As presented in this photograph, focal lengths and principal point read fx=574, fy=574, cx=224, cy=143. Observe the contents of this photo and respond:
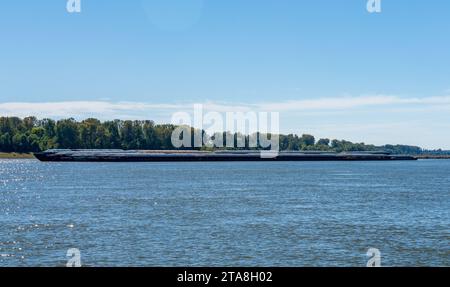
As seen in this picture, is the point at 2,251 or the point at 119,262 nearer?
the point at 119,262

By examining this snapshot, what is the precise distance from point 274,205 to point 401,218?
16394 millimetres

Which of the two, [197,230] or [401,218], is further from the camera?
[401,218]

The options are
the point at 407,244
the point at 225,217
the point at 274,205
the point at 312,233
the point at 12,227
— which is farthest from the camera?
the point at 274,205

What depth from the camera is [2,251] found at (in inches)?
1523

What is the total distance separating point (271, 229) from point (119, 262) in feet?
57.6

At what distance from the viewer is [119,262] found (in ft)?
114

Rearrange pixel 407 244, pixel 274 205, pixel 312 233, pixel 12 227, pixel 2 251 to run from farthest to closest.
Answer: pixel 274 205, pixel 12 227, pixel 312 233, pixel 407 244, pixel 2 251
